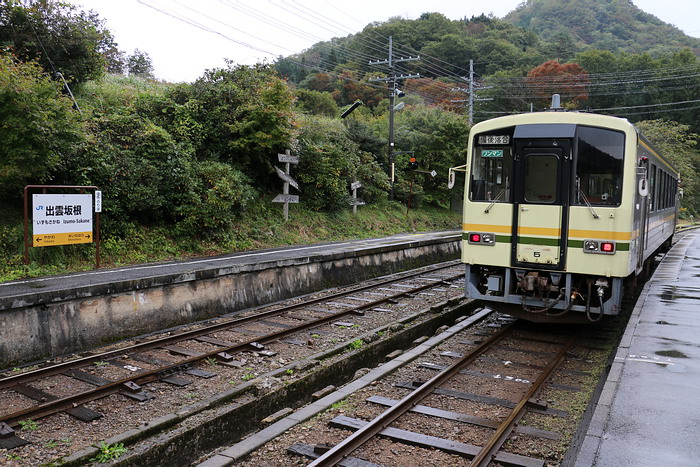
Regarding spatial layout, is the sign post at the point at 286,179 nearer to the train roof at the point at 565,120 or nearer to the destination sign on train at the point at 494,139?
the destination sign on train at the point at 494,139

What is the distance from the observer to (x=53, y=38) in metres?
17.1

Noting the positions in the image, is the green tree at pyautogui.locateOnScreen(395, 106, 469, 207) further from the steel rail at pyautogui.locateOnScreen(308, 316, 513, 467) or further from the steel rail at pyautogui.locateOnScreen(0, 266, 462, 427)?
the steel rail at pyautogui.locateOnScreen(308, 316, 513, 467)

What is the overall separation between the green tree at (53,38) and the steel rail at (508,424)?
16.8 m

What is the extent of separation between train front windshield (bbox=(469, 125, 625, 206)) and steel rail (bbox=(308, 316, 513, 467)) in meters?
2.73

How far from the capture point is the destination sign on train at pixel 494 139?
8.75 m

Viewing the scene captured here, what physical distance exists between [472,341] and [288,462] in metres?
4.91

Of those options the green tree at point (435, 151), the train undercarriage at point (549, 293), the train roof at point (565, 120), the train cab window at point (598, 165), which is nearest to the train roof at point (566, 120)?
the train roof at point (565, 120)

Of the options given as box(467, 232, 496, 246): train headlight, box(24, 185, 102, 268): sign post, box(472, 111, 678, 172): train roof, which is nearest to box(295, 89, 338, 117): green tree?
box(24, 185, 102, 268): sign post

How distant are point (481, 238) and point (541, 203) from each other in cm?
116

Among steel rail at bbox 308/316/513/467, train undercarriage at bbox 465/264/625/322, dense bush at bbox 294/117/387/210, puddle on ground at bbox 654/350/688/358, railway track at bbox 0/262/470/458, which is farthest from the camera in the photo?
dense bush at bbox 294/117/387/210

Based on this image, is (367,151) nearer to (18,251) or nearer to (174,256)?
(174,256)

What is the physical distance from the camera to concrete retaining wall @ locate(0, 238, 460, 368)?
7938 millimetres

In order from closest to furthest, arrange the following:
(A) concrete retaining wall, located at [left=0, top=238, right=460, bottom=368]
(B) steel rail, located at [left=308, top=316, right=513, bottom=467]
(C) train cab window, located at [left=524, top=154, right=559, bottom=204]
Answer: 1. (B) steel rail, located at [left=308, top=316, right=513, bottom=467]
2. (A) concrete retaining wall, located at [left=0, top=238, right=460, bottom=368]
3. (C) train cab window, located at [left=524, top=154, right=559, bottom=204]

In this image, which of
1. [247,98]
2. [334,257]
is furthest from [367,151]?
[334,257]
